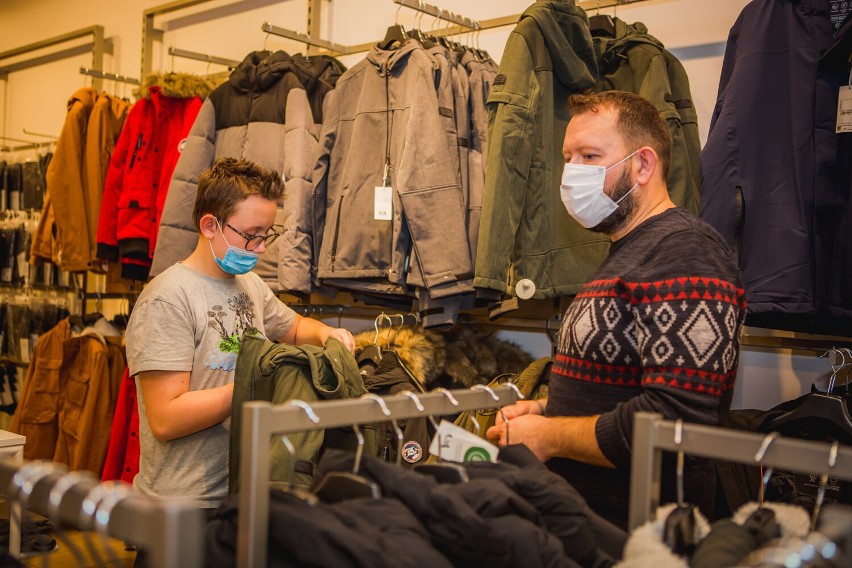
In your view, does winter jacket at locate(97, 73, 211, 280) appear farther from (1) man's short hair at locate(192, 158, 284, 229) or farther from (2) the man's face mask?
(2) the man's face mask

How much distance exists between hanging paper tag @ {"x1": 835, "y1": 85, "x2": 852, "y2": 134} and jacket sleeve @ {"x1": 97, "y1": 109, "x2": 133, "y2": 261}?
3173 millimetres

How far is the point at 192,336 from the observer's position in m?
2.00

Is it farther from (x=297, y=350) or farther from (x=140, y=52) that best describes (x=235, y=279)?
(x=140, y=52)

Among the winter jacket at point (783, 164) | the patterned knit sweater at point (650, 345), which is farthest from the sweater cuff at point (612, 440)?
the winter jacket at point (783, 164)

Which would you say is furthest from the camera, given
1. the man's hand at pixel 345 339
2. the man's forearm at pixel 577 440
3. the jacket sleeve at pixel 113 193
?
the jacket sleeve at pixel 113 193

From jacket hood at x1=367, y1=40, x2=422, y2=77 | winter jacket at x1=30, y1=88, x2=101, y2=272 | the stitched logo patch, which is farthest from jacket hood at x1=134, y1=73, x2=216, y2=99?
the stitched logo patch

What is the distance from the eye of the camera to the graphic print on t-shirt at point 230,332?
6.75 ft

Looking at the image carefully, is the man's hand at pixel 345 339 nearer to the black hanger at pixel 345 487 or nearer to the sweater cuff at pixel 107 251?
the black hanger at pixel 345 487

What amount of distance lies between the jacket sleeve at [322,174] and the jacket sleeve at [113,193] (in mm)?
1335

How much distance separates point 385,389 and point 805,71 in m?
1.57

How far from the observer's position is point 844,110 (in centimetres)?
224

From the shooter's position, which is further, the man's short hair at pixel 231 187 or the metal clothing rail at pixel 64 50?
the metal clothing rail at pixel 64 50

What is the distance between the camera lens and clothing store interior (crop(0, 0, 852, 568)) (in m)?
1.07

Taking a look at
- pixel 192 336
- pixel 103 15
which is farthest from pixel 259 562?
pixel 103 15
